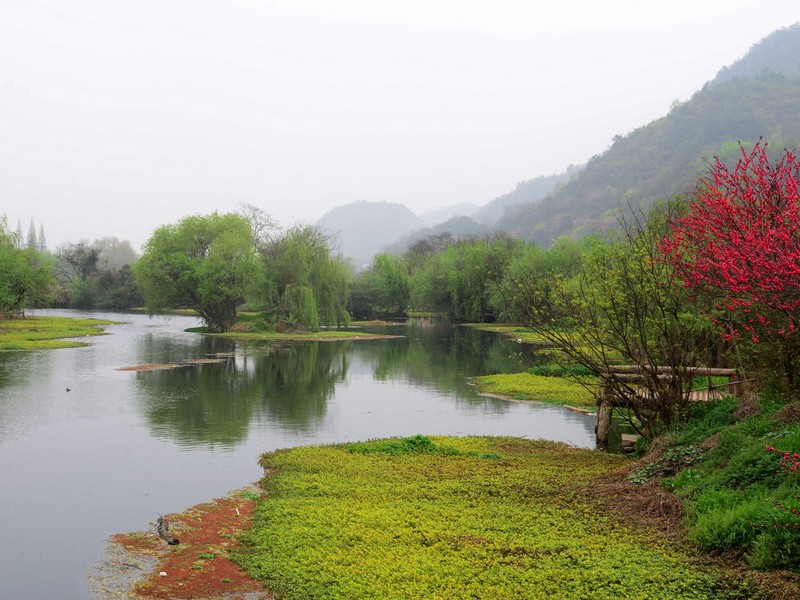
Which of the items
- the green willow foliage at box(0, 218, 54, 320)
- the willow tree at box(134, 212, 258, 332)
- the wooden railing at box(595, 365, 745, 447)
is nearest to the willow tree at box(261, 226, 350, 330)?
the willow tree at box(134, 212, 258, 332)

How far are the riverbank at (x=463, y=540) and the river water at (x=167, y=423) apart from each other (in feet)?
5.48

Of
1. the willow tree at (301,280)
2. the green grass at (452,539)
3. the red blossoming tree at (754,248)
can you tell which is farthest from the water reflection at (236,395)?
the willow tree at (301,280)

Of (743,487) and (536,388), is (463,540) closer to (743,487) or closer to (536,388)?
(743,487)

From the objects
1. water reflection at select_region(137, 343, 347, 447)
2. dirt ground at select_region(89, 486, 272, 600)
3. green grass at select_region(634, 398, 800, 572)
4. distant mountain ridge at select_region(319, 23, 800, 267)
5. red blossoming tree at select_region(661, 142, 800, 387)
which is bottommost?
dirt ground at select_region(89, 486, 272, 600)

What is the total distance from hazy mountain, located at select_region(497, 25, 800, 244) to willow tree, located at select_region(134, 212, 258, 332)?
80.9 meters

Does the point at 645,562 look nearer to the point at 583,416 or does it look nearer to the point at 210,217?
the point at 583,416

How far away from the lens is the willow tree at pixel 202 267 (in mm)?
A: 62812

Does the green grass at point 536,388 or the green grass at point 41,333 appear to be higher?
the green grass at point 41,333

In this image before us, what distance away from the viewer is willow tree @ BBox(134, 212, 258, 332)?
62.8m

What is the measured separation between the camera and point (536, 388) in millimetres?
29797

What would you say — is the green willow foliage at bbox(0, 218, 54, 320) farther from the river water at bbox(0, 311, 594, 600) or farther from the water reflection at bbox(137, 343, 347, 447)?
the water reflection at bbox(137, 343, 347, 447)

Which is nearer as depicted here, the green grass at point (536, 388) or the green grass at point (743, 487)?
the green grass at point (743, 487)

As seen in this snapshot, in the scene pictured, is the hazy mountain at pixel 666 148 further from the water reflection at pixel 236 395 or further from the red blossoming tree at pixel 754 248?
the red blossoming tree at pixel 754 248

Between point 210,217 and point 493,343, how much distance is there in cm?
3384
